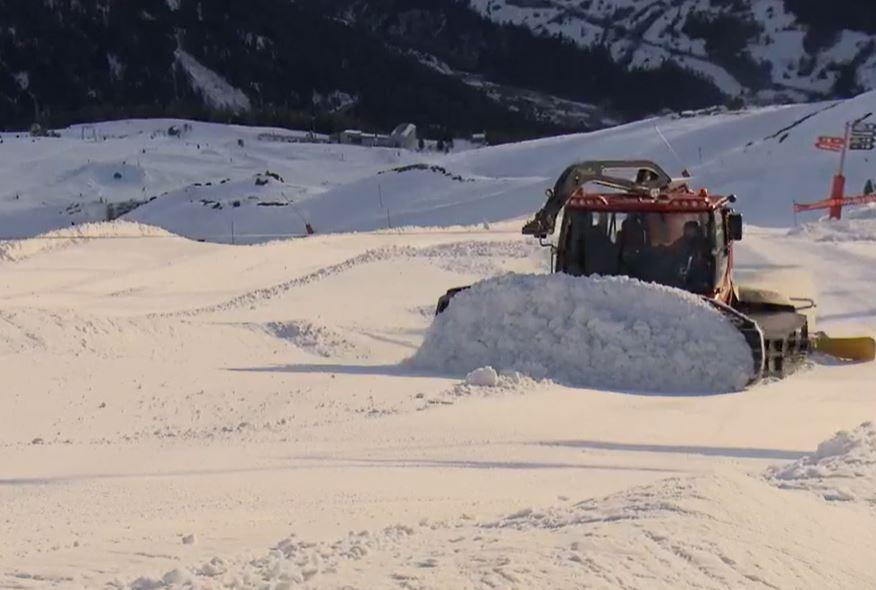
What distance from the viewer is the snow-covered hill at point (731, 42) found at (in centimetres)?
7169

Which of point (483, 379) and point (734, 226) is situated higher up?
point (734, 226)

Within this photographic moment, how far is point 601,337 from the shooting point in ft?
32.9

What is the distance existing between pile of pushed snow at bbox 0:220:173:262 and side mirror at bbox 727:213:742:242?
1089 centimetres

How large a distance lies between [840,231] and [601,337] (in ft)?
37.6

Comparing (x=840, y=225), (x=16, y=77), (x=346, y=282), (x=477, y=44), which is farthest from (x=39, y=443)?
(x=477, y=44)

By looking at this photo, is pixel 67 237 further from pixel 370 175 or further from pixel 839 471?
pixel 370 175

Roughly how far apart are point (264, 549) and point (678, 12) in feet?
253

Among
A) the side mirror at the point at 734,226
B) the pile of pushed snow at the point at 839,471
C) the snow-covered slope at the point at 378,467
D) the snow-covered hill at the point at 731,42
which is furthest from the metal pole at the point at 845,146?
the snow-covered hill at the point at 731,42

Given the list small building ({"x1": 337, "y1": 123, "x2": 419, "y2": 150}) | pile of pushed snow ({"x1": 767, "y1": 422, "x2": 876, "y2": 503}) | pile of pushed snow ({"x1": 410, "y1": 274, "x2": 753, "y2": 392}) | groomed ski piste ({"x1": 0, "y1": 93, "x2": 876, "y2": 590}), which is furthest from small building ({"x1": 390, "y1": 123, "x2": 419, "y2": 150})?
pile of pushed snow ({"x1": 767, "y1": 422, "x2": 876, "y2": 503})

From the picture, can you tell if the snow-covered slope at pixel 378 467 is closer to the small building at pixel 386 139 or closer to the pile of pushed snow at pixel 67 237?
the pile of pushed snow at pixel 67 237

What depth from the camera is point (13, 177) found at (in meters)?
42.1

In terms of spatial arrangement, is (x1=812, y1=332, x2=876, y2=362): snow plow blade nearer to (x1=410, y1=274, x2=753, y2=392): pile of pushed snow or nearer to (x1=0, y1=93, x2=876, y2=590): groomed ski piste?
(x1=0, y1=93, x2=876, y2=590): groomed ski piste

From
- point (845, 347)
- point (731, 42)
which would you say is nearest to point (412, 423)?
point (845, 347)

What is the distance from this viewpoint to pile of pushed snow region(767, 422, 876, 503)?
18.6 ft
